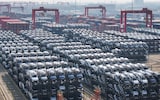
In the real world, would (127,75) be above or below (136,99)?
above

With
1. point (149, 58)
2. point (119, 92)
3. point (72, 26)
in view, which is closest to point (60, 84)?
point (119, 92)

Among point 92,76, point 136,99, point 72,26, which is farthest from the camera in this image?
point 72,26

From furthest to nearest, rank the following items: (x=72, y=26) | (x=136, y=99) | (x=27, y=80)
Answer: (x=72, y=26) < (x=27, y=80) < (x=136, y=99)

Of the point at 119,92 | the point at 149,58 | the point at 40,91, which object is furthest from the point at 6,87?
the point at 149,58

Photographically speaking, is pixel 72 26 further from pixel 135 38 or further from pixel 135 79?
pixel 135 79

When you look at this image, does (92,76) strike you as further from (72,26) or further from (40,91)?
(72,26)

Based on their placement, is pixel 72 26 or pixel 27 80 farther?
pixel 72 26

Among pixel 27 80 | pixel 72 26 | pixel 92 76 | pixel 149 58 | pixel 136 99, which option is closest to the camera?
pixel 136 99

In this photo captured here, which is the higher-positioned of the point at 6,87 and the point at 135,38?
the point at 135,38

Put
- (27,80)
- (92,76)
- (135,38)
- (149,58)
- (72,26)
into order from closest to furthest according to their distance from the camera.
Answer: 1. (27,80)
2. (92,76)
3. (149,58)
4. (135,38)
5. (72,26)
